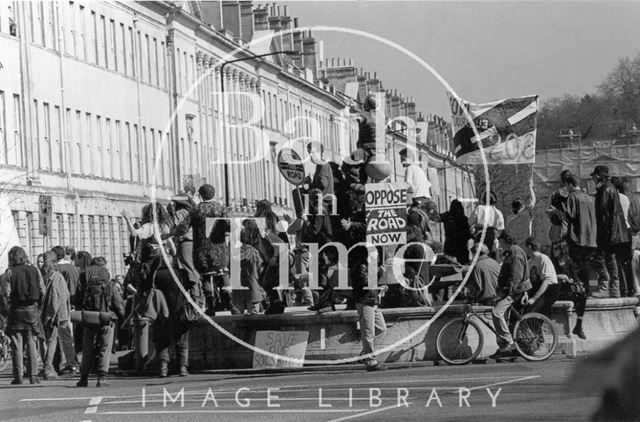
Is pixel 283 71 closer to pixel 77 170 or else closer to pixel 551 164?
pixel 551 164

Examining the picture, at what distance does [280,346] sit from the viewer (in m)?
17.2

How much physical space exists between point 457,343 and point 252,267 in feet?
12.2

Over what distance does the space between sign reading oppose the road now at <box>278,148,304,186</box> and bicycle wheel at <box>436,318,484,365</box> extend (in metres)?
8.94

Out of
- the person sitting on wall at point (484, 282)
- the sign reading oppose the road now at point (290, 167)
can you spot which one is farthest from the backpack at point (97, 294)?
the sign reading oppose the road now at point (290, 167)

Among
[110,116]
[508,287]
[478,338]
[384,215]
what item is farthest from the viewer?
[110,116]

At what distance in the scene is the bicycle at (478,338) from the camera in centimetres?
1644

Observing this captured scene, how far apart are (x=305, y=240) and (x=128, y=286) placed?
5.86m

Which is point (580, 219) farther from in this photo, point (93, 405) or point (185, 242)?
point (93, 405)

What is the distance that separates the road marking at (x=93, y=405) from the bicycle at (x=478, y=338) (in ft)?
14.4

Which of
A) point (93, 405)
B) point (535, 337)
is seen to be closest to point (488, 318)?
point (535, 337)

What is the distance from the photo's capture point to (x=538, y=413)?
10.2m

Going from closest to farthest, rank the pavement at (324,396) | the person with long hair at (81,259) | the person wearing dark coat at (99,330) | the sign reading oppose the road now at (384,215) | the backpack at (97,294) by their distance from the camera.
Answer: the pavement at (324,396) < the sign reading oppose the road now at (384,215) < the person wearing dark coat at (99,330) < the backpack at (97,294) < the person with long hair at (81,259)

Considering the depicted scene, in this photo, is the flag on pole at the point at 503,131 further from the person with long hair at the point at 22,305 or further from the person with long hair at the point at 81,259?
the person with long hair at the point at 22,305

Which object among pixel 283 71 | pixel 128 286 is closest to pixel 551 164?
pixel 283 71
